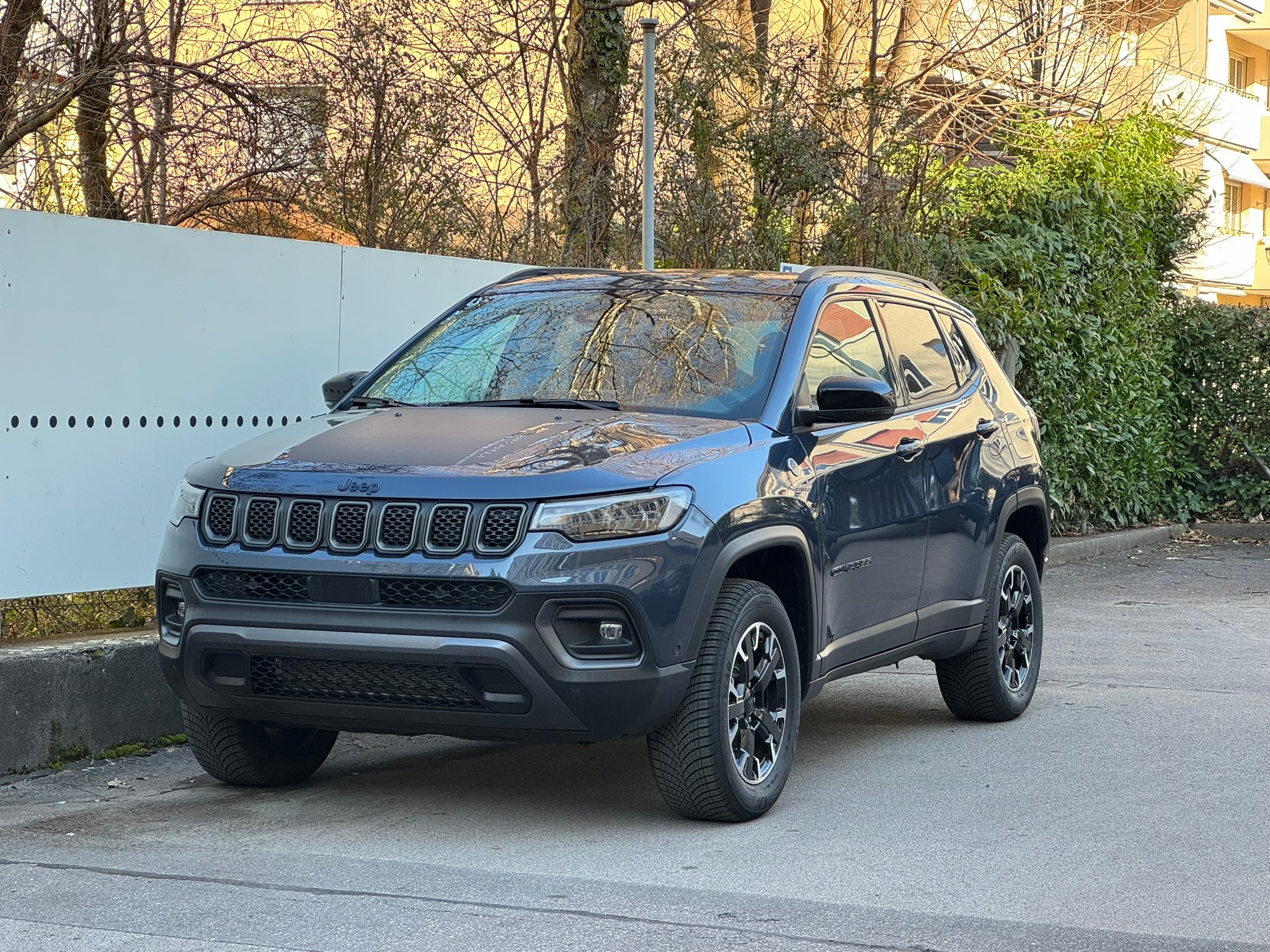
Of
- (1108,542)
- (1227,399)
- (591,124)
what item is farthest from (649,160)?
(1227,399)

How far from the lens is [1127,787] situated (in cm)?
636

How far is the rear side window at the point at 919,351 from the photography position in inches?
278

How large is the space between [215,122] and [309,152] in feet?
1.98

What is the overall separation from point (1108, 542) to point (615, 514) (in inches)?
428

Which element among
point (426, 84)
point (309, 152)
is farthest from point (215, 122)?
point (426, 84)

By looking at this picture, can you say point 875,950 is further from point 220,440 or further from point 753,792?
point 220,440

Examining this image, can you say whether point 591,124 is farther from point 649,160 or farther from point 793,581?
point 793,581

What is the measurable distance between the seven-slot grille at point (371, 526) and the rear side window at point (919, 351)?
242 centimetres

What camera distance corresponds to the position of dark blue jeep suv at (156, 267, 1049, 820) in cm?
516

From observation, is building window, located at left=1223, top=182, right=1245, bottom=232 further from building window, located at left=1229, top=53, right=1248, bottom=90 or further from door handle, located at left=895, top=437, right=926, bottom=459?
door handle, located at left=895, top=437, right=926, bottom=459

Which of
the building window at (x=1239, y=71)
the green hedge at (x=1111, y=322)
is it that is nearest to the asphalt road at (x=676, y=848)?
the green hedge at (x=1111, y=322)

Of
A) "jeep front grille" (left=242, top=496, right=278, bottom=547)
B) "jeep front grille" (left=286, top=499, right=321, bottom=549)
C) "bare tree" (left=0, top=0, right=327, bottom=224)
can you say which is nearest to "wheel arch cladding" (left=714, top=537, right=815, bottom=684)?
"jeep front grille" (left=286, top=499, right=321, bottom=549)

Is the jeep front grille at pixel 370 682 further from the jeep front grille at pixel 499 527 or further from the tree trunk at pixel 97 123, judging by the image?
the tree trunk at pixel 97 123

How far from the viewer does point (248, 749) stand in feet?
19.8
